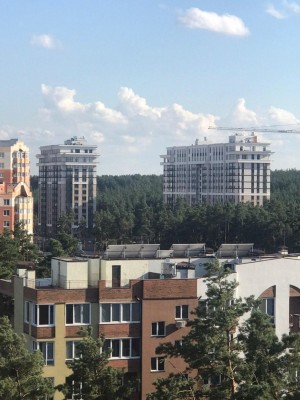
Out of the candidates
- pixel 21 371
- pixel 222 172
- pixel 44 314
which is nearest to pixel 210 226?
pixel 222 172

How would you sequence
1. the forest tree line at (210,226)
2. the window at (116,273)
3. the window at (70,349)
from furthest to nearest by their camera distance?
1. the forest tree line at (210,226)
2. the window at (116,273)
3. the window at (70,349)

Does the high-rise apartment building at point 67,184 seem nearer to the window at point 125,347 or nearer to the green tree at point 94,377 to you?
the window at point 125,347

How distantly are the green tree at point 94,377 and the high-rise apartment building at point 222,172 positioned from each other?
117 meters

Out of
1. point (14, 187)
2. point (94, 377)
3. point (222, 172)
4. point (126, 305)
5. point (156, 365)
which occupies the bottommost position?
point (156, 365)

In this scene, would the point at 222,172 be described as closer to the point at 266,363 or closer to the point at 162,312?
the point at 162,312

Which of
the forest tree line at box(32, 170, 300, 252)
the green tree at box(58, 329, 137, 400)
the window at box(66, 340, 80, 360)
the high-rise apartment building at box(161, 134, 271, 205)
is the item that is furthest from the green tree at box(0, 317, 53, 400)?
the high-rise apartment building at box(161, 134, 271, 205)

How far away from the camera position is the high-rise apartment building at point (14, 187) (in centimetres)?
8800

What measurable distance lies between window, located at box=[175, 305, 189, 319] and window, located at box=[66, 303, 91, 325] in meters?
2.76

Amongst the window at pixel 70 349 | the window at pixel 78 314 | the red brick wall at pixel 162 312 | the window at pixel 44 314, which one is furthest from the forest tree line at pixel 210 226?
the window at pixel 44 314

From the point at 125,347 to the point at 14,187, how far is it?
66.7 metres

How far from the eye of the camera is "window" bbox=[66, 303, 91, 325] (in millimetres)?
26047

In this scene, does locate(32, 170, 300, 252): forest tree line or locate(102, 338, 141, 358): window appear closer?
locate(102, 338, 141, 358): window

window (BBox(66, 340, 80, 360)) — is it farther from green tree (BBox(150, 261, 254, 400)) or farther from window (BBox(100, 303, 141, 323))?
green tree (BBox(150, 261, 254, 400))

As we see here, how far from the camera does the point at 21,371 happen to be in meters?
21.3
